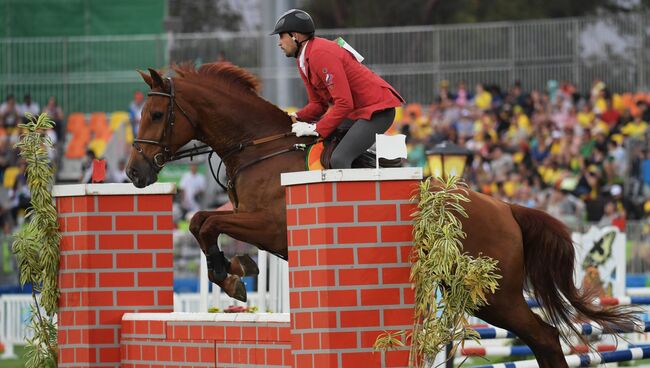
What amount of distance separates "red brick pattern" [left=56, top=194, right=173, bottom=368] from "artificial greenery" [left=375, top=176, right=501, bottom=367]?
6.21ft

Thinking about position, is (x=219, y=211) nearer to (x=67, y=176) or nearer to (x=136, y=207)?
(x=136, y=207)

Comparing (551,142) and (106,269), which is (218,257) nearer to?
(106,269)

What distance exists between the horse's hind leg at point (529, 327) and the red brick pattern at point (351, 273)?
186cm

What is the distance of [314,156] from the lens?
24.8 feet

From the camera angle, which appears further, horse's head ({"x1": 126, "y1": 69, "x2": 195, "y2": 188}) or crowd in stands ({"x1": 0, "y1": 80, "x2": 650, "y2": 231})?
crowd in stands ({"x1": 0, "y1": 80, "x2": 650, "y2": 231})

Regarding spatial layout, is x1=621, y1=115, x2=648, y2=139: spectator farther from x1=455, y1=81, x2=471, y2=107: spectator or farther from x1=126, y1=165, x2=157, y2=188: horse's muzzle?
x1=126, y1=165, x2=157, y2=188: horse's muzzle

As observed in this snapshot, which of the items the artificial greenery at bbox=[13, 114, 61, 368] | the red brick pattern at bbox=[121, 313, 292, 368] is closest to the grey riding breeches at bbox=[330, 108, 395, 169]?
the red brick pattern at bbox=[121, 313, 292, 368]

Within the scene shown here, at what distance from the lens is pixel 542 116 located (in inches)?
814

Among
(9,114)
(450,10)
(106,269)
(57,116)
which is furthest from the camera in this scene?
(450,10)

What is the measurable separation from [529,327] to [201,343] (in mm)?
2070

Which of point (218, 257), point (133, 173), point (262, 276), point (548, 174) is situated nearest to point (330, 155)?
point (218, 257)

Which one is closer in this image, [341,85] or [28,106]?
[341,85]

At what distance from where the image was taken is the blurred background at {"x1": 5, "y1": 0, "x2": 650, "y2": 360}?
18406mm

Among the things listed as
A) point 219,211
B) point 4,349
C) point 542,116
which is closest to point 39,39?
point 542,116
